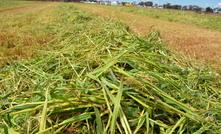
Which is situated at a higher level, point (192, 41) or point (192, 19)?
point (192, 19)

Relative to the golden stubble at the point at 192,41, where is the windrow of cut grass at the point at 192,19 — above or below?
above

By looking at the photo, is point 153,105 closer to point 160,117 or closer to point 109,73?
point 160,117

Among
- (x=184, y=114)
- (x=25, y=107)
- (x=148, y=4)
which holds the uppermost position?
(x=148, y=4)

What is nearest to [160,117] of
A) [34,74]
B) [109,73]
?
[109,73]

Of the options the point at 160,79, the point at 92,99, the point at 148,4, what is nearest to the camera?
the point at 92,99

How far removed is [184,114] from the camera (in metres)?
1.03

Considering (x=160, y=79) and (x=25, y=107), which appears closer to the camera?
(x=25, y=107)

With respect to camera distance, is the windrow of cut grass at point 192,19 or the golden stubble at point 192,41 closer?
the golden stubble at point 192,41

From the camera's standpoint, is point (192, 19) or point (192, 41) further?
point (192, 19)

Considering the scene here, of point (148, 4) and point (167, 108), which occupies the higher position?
point (148, 4)

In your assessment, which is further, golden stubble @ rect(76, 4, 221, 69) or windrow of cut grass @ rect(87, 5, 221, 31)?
windrow of cut grass @ rect(87, 5, 221, 31)

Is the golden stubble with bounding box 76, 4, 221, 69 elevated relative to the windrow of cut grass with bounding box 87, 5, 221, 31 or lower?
lower

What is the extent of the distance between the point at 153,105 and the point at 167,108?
0.10 m

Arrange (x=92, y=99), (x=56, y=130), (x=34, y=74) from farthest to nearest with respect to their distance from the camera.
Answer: (x=34, y=74) < (x=92, y=99) < (x=56, y=130)
